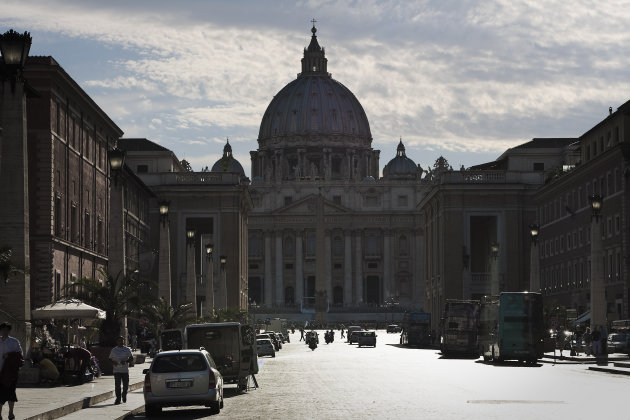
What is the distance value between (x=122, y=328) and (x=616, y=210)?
1890 inches

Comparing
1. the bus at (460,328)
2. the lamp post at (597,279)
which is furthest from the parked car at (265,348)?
the lamp post at (597,279)

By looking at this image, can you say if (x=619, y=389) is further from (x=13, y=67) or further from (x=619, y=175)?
(x=619, y=175)

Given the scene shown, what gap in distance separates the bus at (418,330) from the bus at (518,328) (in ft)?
142

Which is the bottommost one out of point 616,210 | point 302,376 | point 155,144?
point 302,376

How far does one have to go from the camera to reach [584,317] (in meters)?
91.3

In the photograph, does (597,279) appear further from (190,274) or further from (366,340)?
(366,340)

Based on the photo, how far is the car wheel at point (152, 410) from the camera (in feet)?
96.2

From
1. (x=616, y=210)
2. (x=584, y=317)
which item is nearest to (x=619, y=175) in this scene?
(x=616, y=210)

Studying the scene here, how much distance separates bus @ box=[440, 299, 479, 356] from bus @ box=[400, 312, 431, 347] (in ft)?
91.0

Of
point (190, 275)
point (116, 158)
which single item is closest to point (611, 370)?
point (116, 158)

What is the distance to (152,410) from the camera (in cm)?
2953

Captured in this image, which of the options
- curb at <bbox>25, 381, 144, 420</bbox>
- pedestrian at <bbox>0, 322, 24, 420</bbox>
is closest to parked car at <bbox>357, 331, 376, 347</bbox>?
curb at <bbox>25, 381, 144, 420</bbox>

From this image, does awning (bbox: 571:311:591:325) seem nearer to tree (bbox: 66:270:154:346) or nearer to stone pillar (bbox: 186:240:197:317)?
stone pillar (bbox: 186:240:197:317)

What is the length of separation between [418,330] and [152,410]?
264 feet
